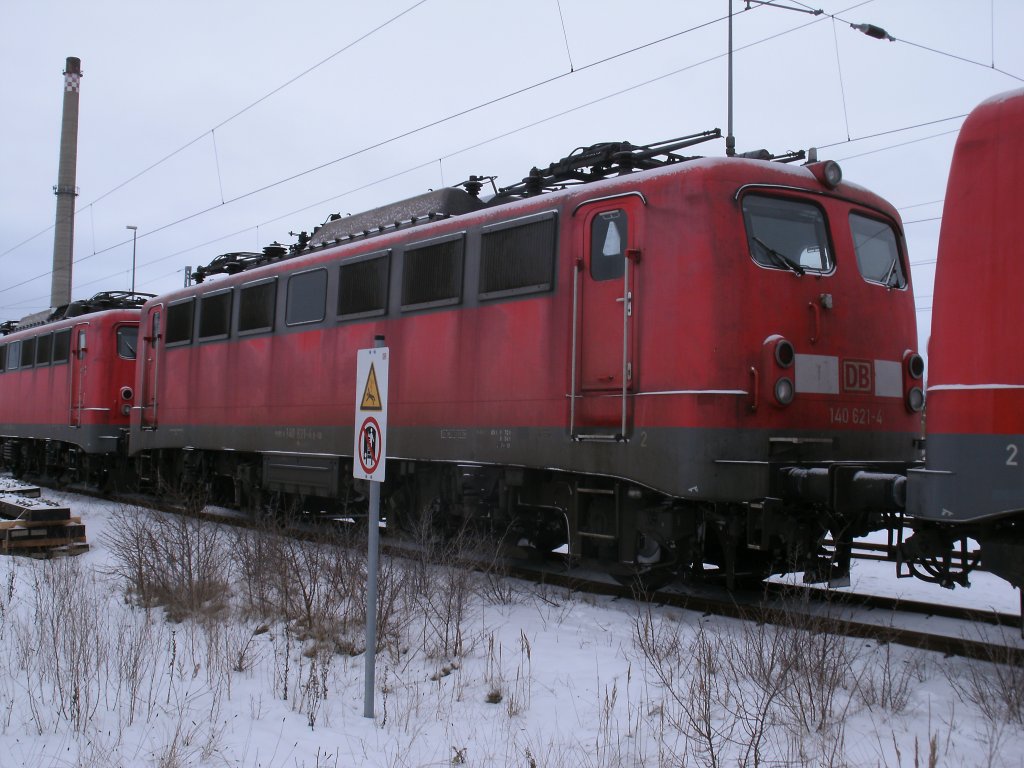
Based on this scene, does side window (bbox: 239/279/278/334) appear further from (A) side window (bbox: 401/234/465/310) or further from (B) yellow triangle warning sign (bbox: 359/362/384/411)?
(B) yellow triangle warning sign (bbox: 359/362/384/411)

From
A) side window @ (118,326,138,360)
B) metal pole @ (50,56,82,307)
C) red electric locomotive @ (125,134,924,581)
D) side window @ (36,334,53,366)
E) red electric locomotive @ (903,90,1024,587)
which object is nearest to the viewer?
red electric locomotive @ (903,90,1024,587)

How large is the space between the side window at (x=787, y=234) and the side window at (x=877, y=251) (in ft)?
1.39

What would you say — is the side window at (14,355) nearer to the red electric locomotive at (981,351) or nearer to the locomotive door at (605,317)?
the locomotive door at (605,317)

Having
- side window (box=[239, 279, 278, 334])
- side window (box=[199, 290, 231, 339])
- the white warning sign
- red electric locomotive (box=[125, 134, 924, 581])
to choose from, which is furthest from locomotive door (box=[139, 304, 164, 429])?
the white warning sign

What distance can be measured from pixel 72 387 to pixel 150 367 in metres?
4.05

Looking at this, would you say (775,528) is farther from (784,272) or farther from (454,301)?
(454,301)

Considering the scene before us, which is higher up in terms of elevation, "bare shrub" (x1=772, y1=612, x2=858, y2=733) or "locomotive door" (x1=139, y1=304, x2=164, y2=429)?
"locomotive door" (x1=139, y1=304, x2=164, y2=429)

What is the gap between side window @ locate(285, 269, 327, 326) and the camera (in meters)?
11.2

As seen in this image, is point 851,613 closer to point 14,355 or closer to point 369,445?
point 369,445

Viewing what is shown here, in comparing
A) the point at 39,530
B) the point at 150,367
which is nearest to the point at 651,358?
the point at 39,530

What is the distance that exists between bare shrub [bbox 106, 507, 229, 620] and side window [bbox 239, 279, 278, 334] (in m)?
3.94

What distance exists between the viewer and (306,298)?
1154 centimetres

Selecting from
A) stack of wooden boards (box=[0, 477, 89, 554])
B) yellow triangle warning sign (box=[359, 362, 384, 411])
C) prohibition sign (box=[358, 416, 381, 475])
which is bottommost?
stack of wooden boards (box=[0, 477, 89, 554])

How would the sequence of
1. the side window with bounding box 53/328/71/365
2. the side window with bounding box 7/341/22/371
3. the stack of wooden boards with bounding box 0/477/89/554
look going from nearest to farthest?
the stack of wooden boards with bounding box 0/477/89/554 < the side window with bounding box 53/328/71/365 < the side window with bounding box 7/341/22/371
